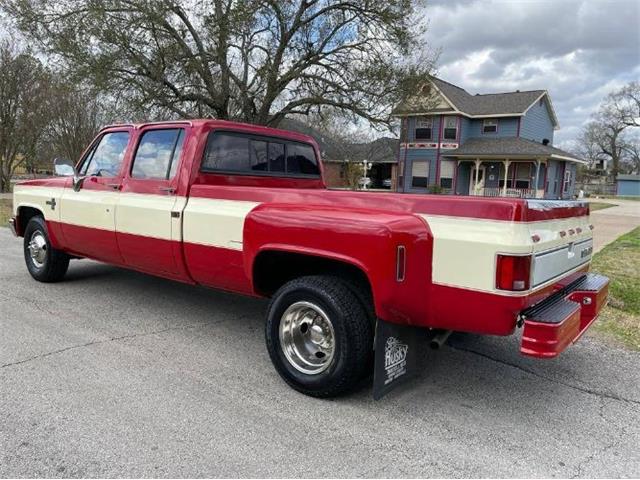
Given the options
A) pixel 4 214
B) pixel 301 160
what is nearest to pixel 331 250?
pixel 301 160

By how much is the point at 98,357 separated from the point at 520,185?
107 ft

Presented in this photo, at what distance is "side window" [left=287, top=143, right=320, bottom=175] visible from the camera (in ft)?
18.5

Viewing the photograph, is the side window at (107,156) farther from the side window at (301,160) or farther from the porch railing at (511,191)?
the porch railing at (511,191)

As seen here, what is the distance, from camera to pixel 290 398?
3537mm

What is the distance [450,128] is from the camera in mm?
33625

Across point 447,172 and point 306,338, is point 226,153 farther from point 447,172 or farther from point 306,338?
point 447,172

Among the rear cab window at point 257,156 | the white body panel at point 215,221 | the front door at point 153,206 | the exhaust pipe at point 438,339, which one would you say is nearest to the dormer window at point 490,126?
the rear cab window at point 257,156

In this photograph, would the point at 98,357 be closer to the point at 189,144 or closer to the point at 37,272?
the point at 189,144

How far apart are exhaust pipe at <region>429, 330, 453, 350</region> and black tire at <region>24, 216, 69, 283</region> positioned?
193 inches

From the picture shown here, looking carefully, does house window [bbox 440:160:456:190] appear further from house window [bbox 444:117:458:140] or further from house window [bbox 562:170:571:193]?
house window [bbox 562:170:571:193]

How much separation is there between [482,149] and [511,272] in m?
31.4

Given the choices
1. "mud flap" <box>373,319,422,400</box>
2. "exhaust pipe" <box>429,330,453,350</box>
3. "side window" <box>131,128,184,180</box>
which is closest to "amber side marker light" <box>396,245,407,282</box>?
"mud flap" <box>373,319,422,400</box>

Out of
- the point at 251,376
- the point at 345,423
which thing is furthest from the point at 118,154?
the point at 345,423

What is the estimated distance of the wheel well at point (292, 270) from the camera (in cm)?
352
